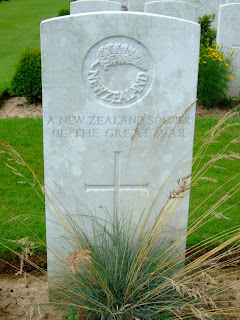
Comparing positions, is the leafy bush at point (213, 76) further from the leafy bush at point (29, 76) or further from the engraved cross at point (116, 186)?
the engraved cross at point (116, 186)

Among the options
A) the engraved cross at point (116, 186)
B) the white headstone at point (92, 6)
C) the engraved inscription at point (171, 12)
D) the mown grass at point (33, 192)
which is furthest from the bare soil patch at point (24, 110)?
the engraved cross at point (116, 186)

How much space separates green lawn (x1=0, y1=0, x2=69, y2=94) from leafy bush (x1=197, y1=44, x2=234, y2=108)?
3.89m

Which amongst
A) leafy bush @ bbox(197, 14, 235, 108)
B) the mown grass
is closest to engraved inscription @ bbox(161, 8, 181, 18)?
leafy bush @ bbox(197, 14, 235, 108)

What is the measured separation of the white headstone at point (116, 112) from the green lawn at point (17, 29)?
236 inches

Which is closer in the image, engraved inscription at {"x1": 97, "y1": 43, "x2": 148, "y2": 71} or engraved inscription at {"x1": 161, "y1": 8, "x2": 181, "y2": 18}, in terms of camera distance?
engraved inscription at {"x1": 97, "y1": 43, "x2": 148, "y2": 71}

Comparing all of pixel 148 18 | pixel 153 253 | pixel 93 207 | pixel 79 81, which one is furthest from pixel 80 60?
pixel 153 253

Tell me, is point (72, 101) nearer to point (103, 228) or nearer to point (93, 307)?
point (103, 228)

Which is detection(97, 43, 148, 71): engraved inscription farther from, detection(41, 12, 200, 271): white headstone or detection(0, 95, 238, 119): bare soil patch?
detection(0, 95, 238, 119): bare soil patch

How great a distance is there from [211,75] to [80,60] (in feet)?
17.4

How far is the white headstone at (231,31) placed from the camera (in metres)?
7.83

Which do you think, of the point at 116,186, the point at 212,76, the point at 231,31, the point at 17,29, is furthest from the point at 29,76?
the point at 17,29

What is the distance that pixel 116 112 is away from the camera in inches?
113

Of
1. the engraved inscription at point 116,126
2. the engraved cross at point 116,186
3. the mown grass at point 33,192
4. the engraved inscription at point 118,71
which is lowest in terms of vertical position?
Answer: the mown grass at point 33,192

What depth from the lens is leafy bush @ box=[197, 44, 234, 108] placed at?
761 centimetres
